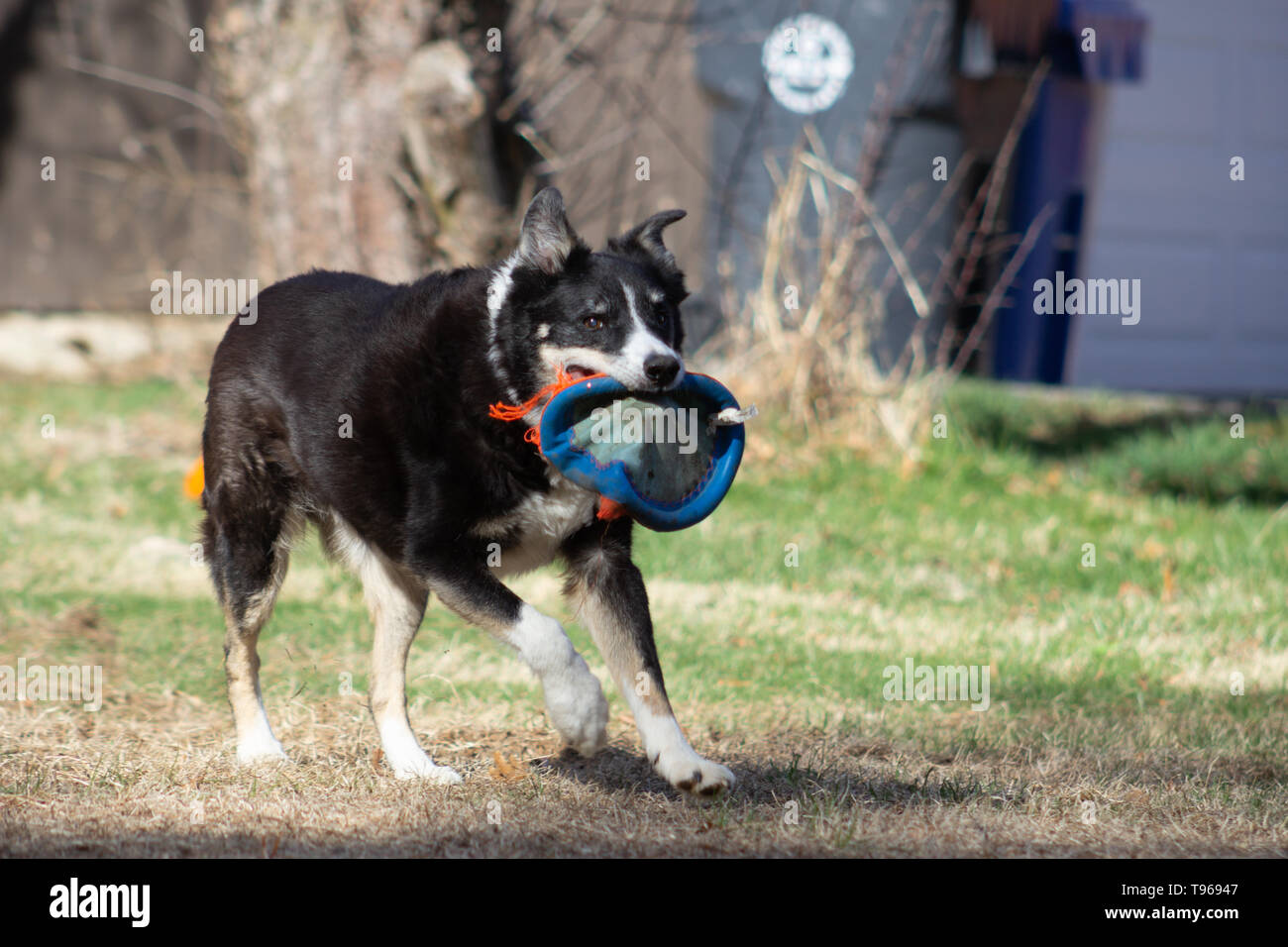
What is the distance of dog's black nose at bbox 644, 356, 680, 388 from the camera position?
334 centimetres

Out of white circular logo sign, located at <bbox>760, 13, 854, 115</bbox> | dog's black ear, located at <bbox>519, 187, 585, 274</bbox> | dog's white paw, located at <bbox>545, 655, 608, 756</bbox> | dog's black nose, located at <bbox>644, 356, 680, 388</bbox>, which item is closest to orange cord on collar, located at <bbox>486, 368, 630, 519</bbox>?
dog's black nose, located at <bbox>644, 356, 680, 388</bbox>

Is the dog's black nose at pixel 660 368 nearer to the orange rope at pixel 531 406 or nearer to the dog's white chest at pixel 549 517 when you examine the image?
the orange rope at pixel 531 406

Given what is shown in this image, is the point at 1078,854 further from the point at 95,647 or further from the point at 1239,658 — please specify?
the point at 95,647

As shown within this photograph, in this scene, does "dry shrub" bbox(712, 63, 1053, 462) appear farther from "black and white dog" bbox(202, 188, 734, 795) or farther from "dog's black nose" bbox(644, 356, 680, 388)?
"dog's black nose" bbox(644, 356, 680, 388)

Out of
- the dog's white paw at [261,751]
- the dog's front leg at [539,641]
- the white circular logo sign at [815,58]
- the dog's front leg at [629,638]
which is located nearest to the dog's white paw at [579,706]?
the dog's front leg at [539,641]

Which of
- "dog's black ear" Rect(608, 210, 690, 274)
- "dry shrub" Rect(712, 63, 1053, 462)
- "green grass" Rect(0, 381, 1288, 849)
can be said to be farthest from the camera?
"dry shrub" Rect(712, 63, 1053, 462)

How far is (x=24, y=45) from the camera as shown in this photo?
978cm

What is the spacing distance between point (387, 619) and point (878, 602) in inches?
99.5

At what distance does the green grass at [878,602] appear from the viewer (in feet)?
13.8

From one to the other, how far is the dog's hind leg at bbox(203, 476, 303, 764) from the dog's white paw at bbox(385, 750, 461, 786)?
431mm

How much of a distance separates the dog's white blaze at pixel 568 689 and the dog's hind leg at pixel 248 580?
1.07 metres

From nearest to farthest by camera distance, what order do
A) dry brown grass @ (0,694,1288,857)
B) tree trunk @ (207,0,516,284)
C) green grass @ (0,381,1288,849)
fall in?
1. dry brown grass @ (0,694,1288,857)
2. green grass @ (0,381,1288,849)
3. tree trunk @ (207,0,516,284)

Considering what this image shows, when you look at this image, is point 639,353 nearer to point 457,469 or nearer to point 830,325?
point 457,469
